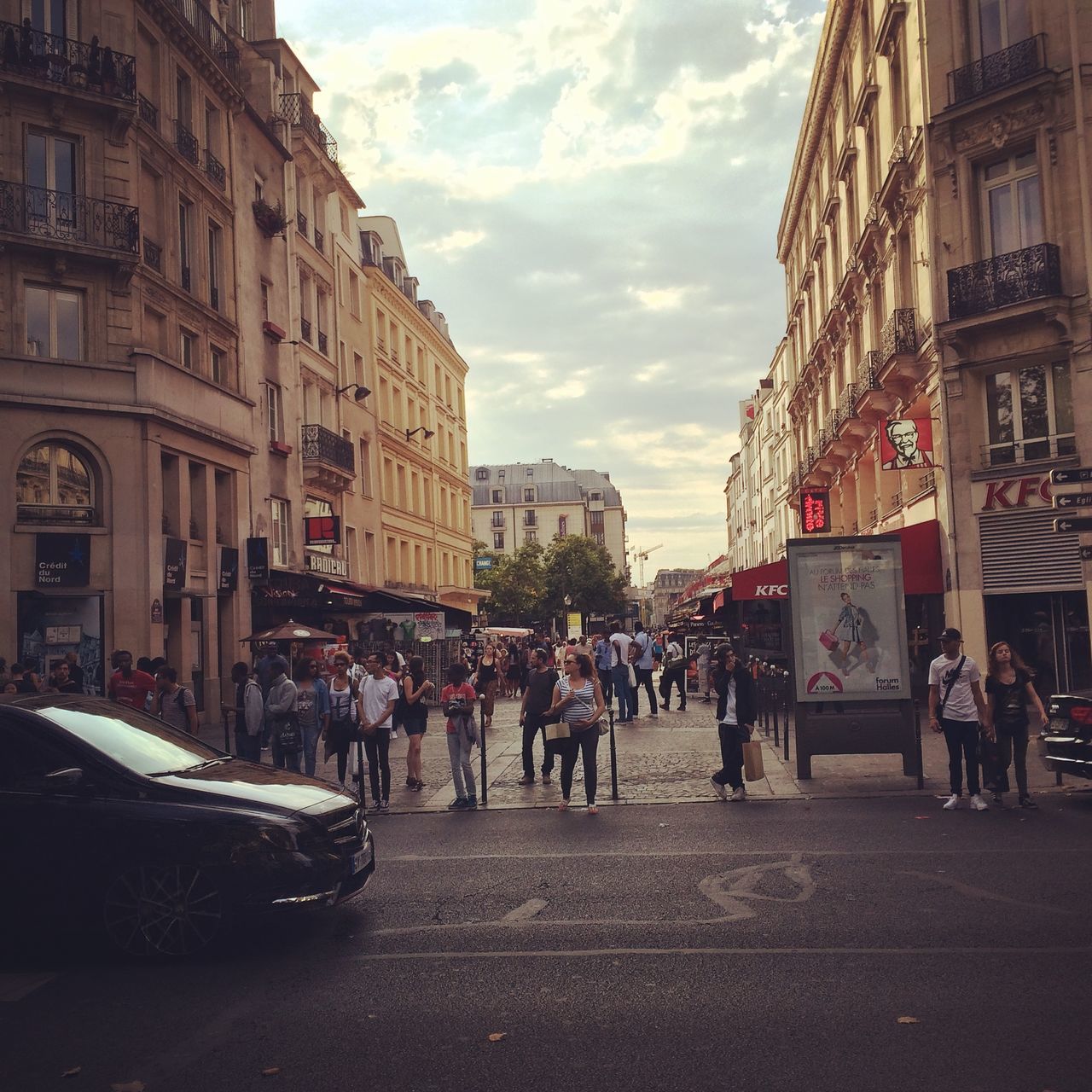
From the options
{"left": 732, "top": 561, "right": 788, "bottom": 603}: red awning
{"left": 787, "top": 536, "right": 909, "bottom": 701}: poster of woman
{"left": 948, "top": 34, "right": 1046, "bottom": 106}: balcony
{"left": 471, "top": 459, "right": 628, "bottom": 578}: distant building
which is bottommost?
{"left": 787, "top": 536, "right": 909, "bottom": 701}: poster of woman

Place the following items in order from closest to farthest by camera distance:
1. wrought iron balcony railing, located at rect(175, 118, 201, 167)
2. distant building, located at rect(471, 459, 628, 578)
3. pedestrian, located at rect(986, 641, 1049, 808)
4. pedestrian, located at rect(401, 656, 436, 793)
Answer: pedestrian, located at rect(986, 641, 1049, 808) → pedestrian, located at rect(401, 656, 436, 793) → wrought iron balcony railing, located at rect(175, 118, 201, 167) → distant building, located at rect(471, 459, 628, 578)

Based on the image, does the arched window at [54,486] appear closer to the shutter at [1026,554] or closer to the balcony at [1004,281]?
the balcony at [1004,281]

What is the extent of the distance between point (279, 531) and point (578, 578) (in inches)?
2773

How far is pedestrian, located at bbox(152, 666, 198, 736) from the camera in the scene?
578 inches

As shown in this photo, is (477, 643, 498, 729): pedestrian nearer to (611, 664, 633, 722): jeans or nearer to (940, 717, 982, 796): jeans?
(611, 664, 633, 722): jeans

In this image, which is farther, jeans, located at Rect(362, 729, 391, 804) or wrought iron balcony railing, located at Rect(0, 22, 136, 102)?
wrought iron balcony railing, located at Rect(0, 22, 136, 102)

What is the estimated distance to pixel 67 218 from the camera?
23.8 metres

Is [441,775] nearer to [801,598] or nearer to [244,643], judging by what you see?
[801,598]

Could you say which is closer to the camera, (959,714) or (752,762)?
(959,714)

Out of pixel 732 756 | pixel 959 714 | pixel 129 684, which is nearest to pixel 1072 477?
pixel 959 714

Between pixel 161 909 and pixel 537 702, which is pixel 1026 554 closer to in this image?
pixel 537 702

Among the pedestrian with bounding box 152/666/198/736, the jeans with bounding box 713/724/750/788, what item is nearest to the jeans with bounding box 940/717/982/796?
the jeans with bounding box 713/724/750/788

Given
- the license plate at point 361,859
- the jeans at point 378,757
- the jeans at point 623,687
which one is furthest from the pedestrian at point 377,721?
the jeans at point 623,687

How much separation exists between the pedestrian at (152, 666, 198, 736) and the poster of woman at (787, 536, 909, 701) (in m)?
7.51
